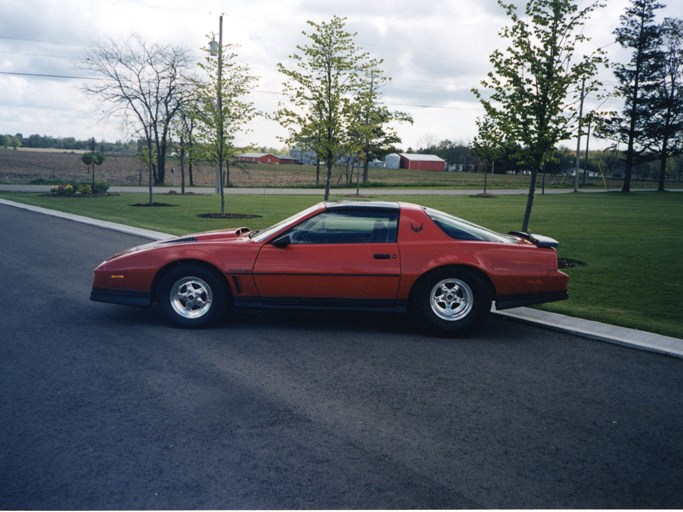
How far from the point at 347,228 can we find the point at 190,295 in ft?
6.16

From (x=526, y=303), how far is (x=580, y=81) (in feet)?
20.1

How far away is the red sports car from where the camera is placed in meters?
6.22

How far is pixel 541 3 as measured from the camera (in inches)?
408

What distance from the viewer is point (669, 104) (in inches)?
1962

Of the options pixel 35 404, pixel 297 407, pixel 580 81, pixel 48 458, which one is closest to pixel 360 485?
pixel 297 407

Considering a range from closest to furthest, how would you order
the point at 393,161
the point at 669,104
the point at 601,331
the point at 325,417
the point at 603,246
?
the point at 325,417
the point at 601,331
the point at 603,246
the point at 669,104
the point at 393,161

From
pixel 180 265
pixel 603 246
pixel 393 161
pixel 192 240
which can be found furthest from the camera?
pixel 393 161

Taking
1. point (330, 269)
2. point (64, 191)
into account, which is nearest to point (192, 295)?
point (330, 269)

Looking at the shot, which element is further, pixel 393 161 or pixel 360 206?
pixel 393 161

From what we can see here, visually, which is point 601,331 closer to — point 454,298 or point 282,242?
point 454,298

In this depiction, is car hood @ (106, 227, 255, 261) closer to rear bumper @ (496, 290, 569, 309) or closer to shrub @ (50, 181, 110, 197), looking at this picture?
rear bumper @ (496, 290, 569, 309)

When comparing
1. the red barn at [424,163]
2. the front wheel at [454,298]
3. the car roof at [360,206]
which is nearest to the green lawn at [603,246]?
the front wheel at [454,298]

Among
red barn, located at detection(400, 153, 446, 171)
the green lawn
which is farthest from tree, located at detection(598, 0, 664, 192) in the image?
red barn, located at detection(400, 153, 446, 171)

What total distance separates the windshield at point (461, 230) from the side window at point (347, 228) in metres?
0.52
